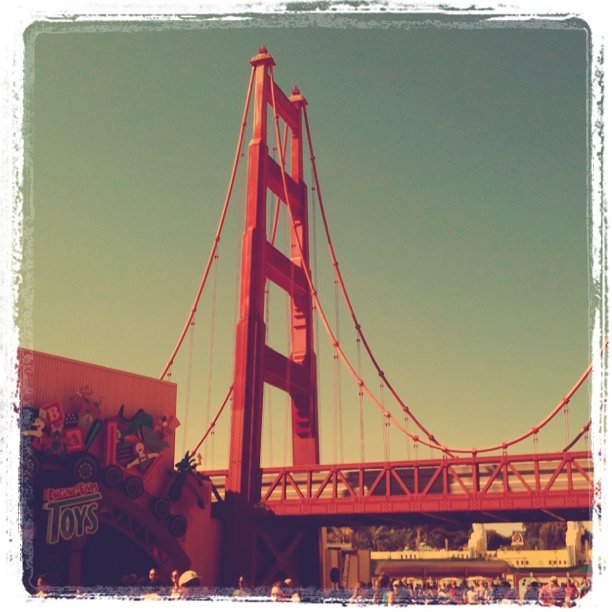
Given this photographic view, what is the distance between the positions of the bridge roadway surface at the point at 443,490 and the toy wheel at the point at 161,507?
188 inches

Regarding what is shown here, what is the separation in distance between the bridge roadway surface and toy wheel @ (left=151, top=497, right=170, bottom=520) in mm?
4765

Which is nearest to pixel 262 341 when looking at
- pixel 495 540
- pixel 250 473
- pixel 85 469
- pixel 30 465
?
pixel 250 473

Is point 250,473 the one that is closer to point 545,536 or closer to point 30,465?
point 30,465

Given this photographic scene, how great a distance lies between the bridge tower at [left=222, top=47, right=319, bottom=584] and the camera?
1259 inches

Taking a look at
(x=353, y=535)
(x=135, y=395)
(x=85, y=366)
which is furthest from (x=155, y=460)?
(x=353, y=535)

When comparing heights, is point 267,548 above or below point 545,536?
above

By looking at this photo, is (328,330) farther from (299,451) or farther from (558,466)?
(558,466)


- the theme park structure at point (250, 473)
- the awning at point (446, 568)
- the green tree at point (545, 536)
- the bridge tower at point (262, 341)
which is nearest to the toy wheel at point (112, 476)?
the theme park structure at point (250, 473)

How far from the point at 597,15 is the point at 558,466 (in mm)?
19836

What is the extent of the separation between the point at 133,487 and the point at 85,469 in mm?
2328

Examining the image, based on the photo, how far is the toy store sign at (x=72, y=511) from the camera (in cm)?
2408

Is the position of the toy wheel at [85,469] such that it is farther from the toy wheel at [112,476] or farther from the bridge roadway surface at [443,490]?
the bridge roadway surface at [443,490]

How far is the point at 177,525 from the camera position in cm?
2931

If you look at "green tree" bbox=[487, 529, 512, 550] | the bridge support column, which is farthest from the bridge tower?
"green tree" bbox=[487, 529, 512, 550]
